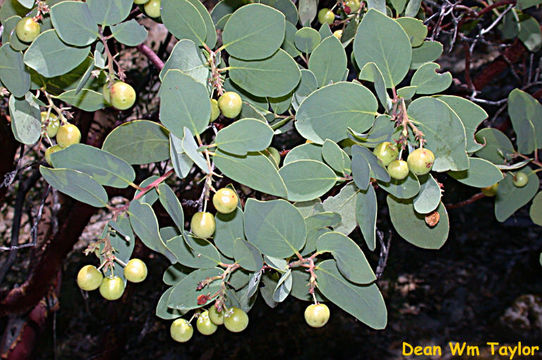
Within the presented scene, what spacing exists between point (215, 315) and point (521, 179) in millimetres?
620

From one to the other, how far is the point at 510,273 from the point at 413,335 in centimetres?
71

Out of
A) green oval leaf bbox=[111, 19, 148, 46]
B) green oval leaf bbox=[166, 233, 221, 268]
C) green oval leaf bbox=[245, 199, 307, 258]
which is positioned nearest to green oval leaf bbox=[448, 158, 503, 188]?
green oval leaf bbox=[245, 199, 307, 258]

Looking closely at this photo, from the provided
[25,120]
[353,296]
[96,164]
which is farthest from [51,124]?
[353,296]

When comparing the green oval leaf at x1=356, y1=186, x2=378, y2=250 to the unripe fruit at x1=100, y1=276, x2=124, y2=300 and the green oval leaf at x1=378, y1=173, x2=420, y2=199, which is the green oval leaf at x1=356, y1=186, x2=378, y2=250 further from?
the unripe fruit at x1=100, y1=276, x2=124, y2=300

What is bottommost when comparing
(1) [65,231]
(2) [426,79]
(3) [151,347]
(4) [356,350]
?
(3) [151,347]

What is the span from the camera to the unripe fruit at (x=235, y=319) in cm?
65

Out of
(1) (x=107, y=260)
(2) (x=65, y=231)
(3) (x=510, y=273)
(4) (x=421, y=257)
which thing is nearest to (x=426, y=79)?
(1) (x=107, y=260)

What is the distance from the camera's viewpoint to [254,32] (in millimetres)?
604

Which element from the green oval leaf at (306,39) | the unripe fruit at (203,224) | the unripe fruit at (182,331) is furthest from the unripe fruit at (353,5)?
the unripe fruit at (182,331)

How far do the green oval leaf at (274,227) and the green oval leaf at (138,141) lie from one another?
0.53 feet

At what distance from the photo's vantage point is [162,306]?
26.6 inches

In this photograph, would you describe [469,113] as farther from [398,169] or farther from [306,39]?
[306,39]

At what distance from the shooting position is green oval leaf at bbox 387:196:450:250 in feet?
2.23

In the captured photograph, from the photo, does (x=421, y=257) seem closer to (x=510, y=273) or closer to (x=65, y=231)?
(x=510, y=273)
